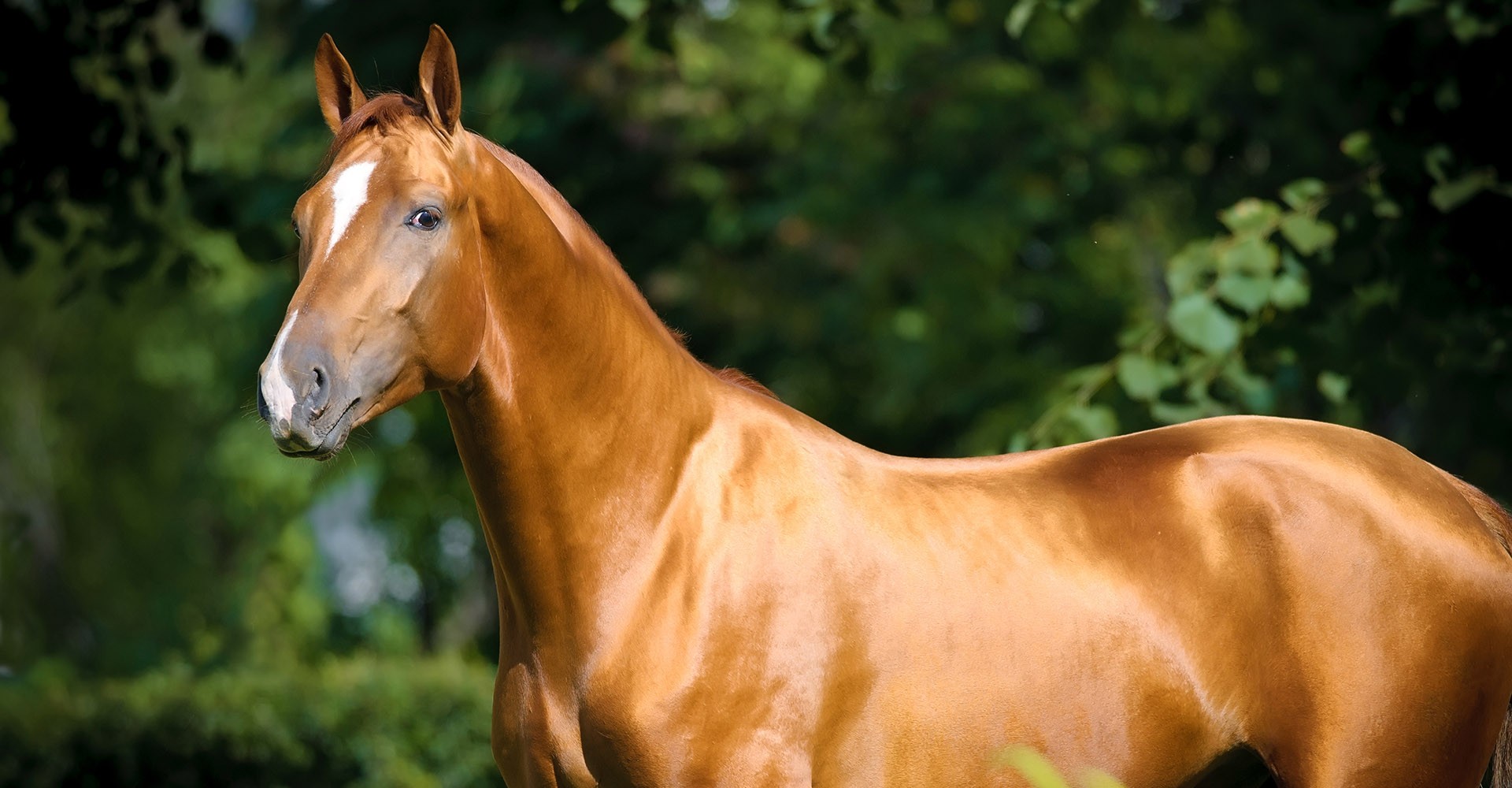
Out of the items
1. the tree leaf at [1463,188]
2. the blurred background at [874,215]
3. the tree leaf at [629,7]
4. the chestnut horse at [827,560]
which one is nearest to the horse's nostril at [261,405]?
the chestnut horse at [827,560]

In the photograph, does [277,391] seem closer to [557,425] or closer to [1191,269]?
[557,425]

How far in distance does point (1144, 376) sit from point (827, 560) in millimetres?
2727

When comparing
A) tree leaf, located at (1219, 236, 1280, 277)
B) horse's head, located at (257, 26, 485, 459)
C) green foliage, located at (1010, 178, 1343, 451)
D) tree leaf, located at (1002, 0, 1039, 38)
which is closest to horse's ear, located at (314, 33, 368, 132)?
horse's head, located at (257, 26, 485, 459)

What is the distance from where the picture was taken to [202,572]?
19.5m

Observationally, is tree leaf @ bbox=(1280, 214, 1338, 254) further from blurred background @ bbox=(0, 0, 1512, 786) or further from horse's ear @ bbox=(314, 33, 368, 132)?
horse's ear @ bbox=(314, 33, 368, 132)

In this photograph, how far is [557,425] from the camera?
2865 millimetres

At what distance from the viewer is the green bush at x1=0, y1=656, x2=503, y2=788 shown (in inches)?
285

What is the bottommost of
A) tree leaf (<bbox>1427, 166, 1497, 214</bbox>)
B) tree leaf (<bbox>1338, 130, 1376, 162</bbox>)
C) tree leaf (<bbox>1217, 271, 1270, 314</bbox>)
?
tree leaf (<bbox>1217, 271, 1270, 314</bbox>)

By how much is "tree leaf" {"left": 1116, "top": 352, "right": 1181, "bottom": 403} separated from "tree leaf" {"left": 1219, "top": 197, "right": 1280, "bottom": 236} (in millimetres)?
562

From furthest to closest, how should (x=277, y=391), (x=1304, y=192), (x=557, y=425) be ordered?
(x=1304, y=192) → (x=557, y=425) → (x=277, y=391)

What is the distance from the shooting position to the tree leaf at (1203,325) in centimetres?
505

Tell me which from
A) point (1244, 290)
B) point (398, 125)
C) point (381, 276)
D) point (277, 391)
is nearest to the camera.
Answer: point (277, 391)

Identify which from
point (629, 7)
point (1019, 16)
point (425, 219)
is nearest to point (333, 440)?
point (425, 219)

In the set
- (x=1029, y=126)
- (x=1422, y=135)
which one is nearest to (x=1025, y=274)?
(x=1029, y=126)
